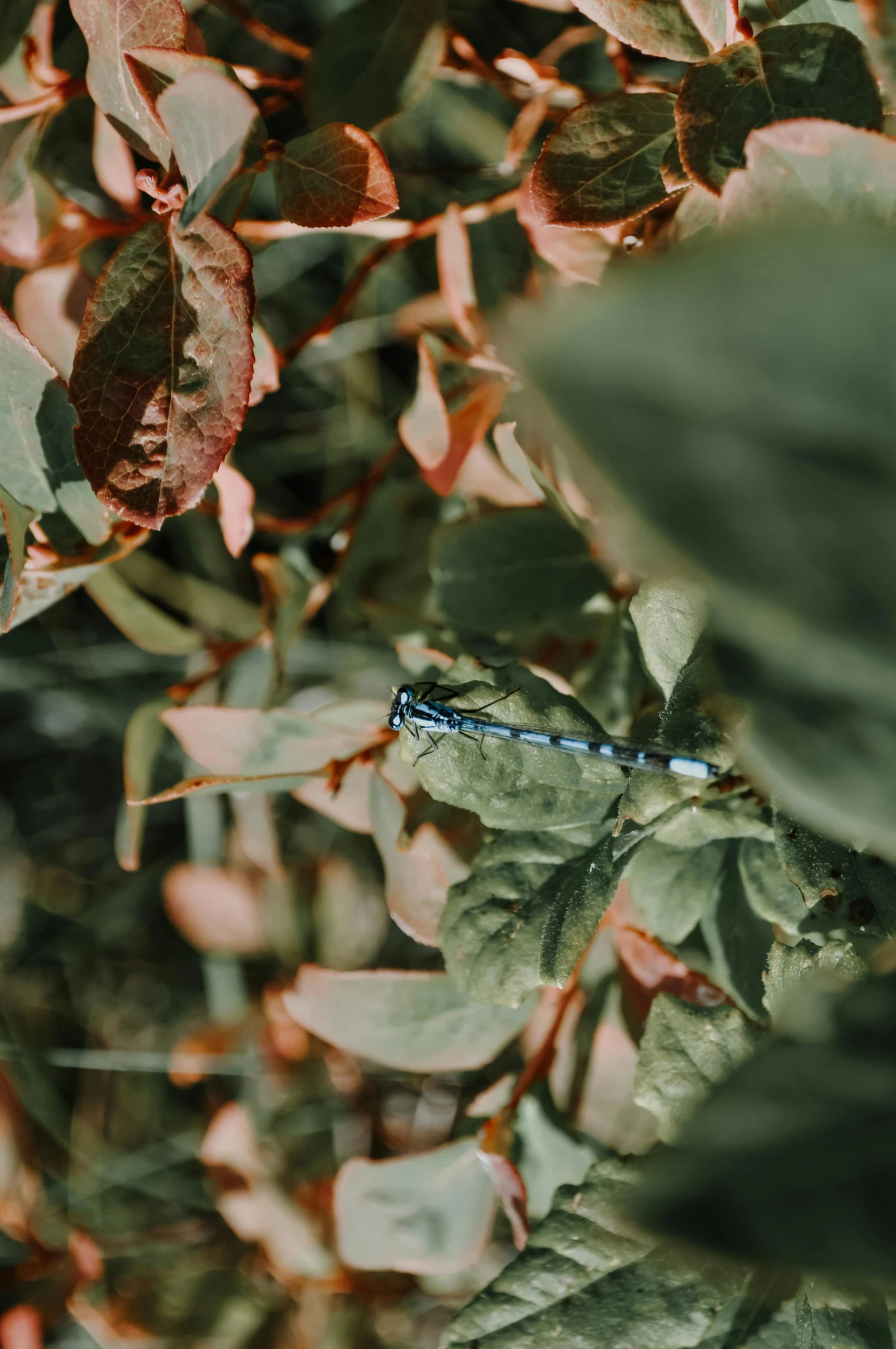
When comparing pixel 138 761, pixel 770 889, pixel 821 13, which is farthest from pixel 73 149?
pixel 770 889

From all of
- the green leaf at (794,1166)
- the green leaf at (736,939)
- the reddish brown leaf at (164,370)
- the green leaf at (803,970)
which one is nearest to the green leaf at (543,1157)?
the green leaf at (736,939)

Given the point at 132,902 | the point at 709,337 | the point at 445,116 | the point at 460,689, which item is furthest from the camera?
the point at 132,902

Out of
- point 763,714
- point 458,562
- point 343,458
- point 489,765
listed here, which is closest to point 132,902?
point 343,458

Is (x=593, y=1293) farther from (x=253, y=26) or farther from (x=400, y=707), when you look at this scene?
(x=253, y=26)

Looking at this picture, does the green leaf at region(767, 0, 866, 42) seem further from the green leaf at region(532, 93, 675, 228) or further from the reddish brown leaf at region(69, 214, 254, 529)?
the reddish brown leaf at region(69, 214, 254, 529)

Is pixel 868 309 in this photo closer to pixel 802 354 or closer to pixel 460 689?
pixel 802 354

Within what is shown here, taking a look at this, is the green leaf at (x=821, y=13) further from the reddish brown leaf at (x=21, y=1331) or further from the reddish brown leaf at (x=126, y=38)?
the reddish brown leaf at (x=21, y=1331)
